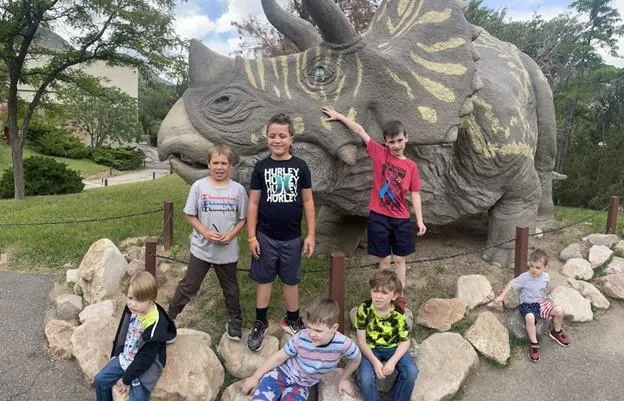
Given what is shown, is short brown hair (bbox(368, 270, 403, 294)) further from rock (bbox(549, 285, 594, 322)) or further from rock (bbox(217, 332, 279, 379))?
rock (bbox(549, 285, 594, 322))

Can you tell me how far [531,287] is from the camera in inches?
141

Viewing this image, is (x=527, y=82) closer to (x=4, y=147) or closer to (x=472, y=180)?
(x=472, y=180)

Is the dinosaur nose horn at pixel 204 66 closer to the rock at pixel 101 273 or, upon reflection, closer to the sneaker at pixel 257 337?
the sneaker at pixel 257 337

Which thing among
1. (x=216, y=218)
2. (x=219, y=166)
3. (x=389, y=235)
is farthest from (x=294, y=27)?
(x=389, y=235)

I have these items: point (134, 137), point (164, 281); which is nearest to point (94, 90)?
point (164, 281)

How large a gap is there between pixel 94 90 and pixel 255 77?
1071cm

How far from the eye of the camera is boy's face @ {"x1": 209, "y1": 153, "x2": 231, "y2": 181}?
2.83 m

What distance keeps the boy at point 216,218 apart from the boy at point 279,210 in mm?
114

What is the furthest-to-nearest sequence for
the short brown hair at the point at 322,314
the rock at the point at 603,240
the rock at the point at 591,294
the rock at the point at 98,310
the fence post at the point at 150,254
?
1. the rock at the point at 603,240
2. the rock at the point at 591,294
3. the rock at the point at 98,310
4. the fence post at the point at 150,254
5. the short brown hair at the point at 322,314

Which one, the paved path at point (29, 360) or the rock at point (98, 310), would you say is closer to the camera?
the paved path at point (29, 360)

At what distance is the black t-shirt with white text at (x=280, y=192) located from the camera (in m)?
2.86

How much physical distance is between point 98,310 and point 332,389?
1.98 m

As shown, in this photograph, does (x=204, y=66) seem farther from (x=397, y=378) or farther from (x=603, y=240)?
(x=603, y=240)

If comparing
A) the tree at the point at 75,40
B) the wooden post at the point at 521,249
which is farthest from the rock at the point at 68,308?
the tree at the point at 75,40
